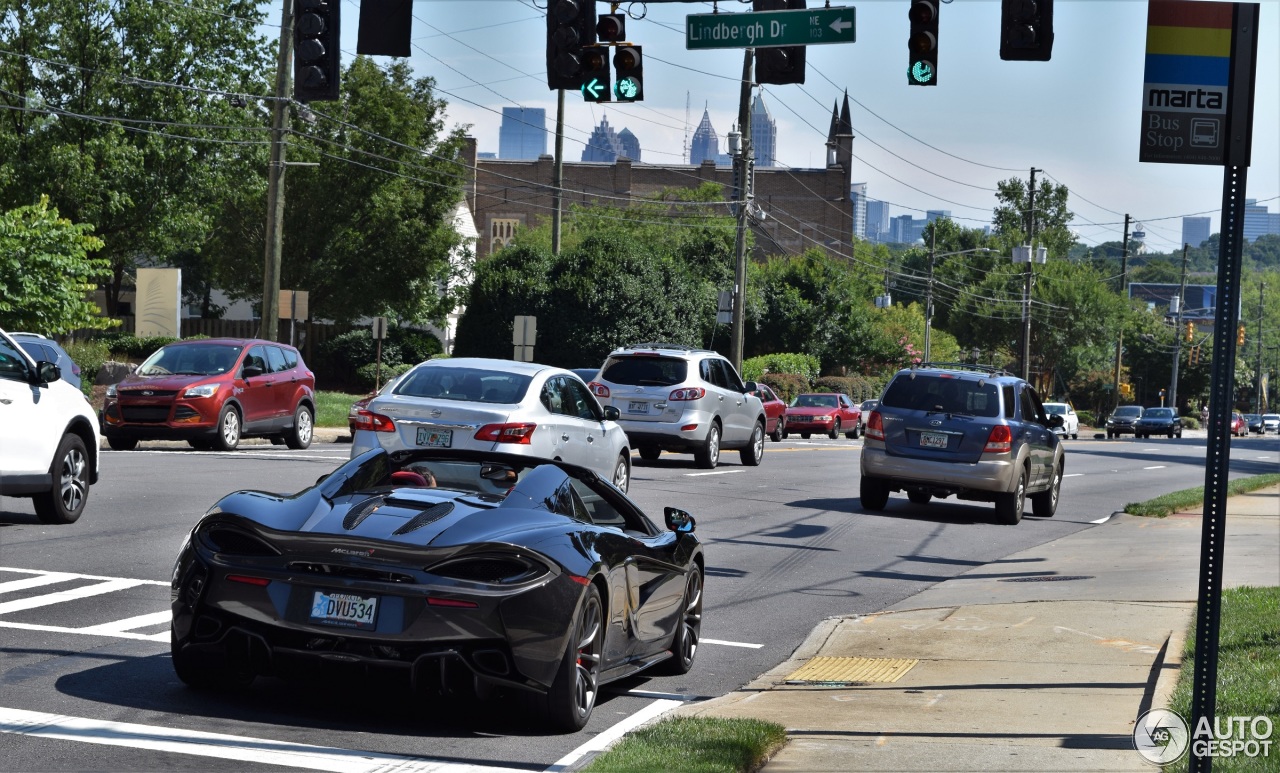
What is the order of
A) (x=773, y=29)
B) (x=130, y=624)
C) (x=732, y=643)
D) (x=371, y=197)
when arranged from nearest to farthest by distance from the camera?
(x=130, y=624), (x=732, y=643), (x=773, y=29), (x=371, y=197)

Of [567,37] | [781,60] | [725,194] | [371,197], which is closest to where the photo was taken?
[567,37]

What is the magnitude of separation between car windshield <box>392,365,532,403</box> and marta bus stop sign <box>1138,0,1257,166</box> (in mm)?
11058

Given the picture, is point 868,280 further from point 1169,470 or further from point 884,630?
point 884,630

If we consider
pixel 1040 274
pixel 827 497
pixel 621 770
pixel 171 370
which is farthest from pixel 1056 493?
pixel 1040 274

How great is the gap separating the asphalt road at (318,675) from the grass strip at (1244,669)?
8.48ft

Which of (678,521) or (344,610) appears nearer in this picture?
(344,610)

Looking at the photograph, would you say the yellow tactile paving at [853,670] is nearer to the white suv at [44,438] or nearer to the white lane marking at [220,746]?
Answer: the white lane marking at [220,746]

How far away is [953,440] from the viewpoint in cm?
1969

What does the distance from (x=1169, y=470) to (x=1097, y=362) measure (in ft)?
242

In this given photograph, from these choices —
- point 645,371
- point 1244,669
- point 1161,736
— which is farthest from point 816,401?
point 1161,736

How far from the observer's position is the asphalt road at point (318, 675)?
6.63m

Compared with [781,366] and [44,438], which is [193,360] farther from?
[781,366]

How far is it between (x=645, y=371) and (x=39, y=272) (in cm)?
1498

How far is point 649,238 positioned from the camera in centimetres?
8062
